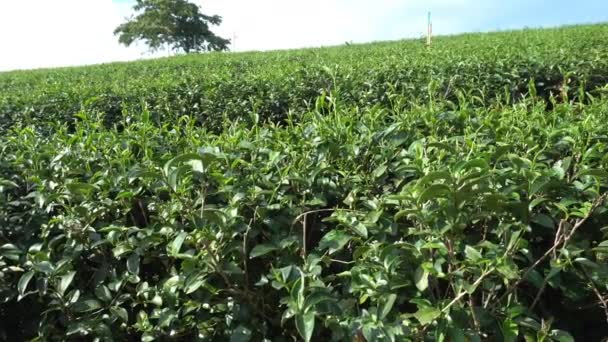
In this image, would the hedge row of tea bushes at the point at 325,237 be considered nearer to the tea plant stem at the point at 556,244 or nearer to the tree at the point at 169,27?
the tea plant stem at the point at 556,244

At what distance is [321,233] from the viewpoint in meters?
1.70

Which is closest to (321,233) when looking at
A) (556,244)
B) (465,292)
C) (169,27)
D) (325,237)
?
(325,237)

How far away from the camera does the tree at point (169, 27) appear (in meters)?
40.7

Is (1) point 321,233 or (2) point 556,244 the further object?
(1) point 321,233

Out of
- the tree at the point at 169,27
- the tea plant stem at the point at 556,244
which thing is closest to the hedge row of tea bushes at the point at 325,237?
the tea plant stem at the point at 556,244

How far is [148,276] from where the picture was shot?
1735 millimetres

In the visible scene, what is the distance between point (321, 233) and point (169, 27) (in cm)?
4111

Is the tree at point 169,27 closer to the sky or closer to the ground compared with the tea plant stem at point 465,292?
closer to the sky

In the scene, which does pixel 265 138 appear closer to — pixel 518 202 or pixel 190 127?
pixel 190 127

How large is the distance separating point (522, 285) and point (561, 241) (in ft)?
0.47

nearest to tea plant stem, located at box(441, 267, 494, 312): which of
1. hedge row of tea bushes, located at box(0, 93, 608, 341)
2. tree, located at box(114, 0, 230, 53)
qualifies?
hedge row of tea bushes, located at box(0, 93, 608, 341)

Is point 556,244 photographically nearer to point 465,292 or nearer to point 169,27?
point 465,292

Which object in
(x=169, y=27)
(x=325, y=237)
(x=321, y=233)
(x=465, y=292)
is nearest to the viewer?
(x=465, y=292)

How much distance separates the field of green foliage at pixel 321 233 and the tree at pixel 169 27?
39.8m
